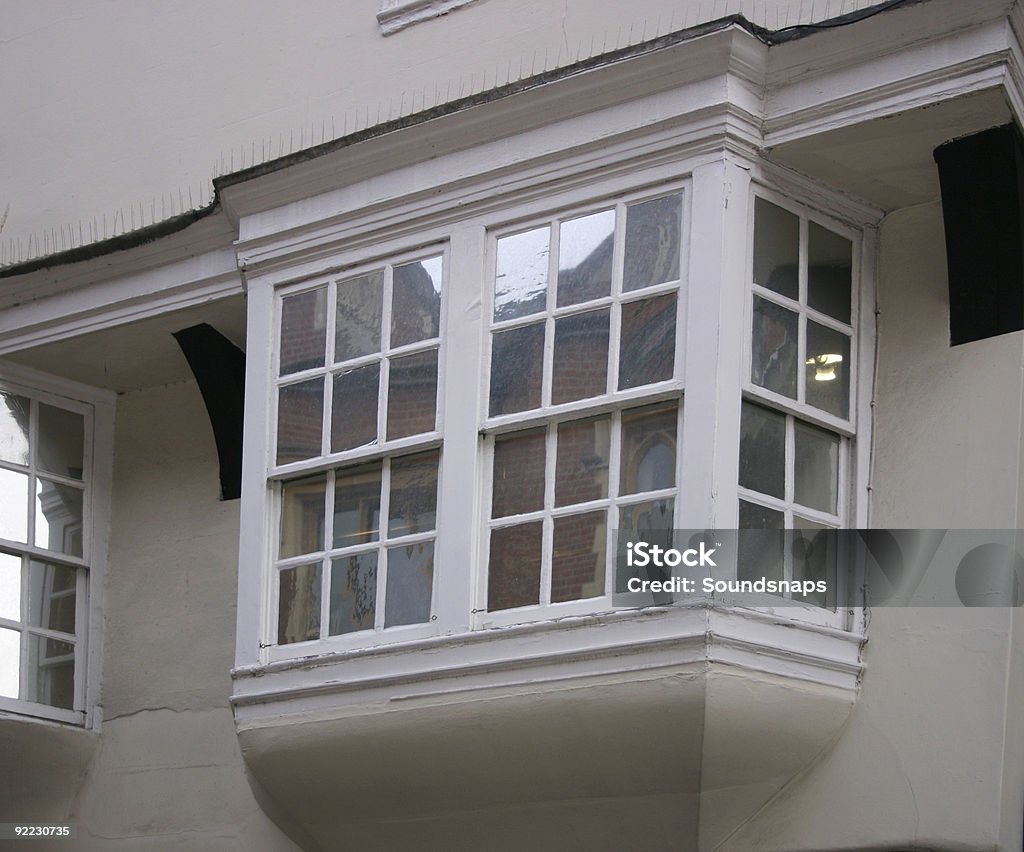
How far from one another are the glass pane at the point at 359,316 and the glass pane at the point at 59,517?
2.24 m

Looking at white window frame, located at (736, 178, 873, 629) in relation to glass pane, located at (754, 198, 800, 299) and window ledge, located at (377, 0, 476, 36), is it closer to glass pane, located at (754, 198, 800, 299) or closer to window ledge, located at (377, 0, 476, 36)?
glass pane, located at (754, 198, 800, 299)

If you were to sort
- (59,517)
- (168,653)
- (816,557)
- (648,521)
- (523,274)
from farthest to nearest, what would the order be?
(59,517), (168,653), (523,274), (816,557), (648,521)

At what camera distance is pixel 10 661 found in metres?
9.68

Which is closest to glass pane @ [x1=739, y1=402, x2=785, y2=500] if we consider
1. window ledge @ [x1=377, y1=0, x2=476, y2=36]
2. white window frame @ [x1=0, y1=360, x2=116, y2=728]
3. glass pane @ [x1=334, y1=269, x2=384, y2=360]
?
glass pane @ [x1=334, y1=269, x2=384, y2=360]

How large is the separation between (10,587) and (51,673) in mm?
505

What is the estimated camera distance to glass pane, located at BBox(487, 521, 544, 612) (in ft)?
26.1

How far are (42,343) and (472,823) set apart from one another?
359 cm

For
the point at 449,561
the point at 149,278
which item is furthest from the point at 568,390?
the point at 149,278

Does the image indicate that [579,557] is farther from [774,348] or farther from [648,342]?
[774,348]

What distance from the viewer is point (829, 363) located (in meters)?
8.18

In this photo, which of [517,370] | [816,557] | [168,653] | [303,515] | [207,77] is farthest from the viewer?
[207,77]

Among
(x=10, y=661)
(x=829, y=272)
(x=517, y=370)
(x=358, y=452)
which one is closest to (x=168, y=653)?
(x=10, y=661)

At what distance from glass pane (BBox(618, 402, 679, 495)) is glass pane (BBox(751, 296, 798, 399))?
0.43 m

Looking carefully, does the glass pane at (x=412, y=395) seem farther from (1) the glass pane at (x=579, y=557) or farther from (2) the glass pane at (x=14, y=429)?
(2) the glass pane at (x=14, y=429)
